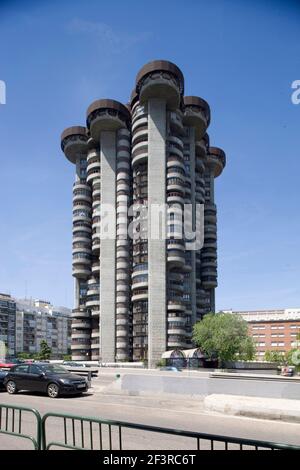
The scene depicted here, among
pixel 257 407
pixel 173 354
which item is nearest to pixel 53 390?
pixel 257 407

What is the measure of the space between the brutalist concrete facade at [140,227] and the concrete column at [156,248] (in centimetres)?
18

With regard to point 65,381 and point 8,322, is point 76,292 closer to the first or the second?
point 8,322

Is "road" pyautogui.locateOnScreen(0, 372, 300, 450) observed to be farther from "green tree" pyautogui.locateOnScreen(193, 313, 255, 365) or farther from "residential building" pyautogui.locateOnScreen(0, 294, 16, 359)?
"residential building" pyautogui.locateOnScreen(0, 294, 16, 359)

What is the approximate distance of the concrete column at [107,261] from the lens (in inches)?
3276

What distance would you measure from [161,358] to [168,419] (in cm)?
6479

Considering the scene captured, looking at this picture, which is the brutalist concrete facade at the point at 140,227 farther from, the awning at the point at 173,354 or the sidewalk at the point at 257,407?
the sidewalk at the point at 257,407

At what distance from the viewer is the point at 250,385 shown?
56.3 feet

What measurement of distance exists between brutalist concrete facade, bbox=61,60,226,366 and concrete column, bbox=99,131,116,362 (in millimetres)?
201

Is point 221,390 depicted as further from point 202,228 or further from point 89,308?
point 202,228

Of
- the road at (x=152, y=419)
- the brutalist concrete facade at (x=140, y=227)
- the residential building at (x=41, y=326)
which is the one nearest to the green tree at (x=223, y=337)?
the brutalist concrete facade at (x=140, y=227)

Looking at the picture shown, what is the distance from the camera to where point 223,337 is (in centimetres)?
7425

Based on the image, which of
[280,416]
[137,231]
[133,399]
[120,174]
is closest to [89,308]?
[137,231]
